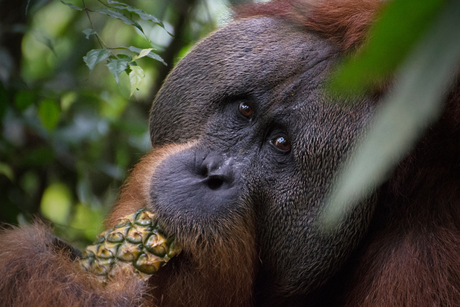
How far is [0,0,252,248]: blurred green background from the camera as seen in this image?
9.43ft

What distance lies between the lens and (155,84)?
3.50 m

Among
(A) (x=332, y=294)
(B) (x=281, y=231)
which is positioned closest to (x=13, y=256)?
(B) (x=281, y=231)

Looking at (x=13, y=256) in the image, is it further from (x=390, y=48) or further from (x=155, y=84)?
(x=155, y=84)

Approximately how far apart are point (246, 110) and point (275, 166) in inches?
10.0

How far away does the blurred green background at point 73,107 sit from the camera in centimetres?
287

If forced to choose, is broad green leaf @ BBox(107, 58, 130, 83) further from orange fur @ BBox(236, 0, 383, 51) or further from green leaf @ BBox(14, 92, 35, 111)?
green leaf @ BBox(14, 92, 35, 111)

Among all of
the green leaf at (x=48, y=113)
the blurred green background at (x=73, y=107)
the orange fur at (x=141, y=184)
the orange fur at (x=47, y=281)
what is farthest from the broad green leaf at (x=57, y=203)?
the orange fur at (x=47, y=281)

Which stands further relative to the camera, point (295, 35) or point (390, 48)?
point (295, 35)

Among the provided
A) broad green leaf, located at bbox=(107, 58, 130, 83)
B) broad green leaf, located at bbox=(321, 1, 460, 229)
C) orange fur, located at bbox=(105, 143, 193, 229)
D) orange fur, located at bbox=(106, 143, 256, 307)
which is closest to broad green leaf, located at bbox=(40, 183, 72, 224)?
orange fur, located at bbox=(105, 143, 193, 229)

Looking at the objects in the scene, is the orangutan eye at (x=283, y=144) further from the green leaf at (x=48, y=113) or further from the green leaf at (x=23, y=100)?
the green leaf at (x=23, y=100)

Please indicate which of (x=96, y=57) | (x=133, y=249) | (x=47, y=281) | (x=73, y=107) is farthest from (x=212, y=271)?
(x=73, y=107)

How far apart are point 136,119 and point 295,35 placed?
193 cm

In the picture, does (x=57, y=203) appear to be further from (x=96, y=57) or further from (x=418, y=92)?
(x=418, y=92)

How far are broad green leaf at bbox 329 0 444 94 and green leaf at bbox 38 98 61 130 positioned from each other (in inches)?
Result: 102
